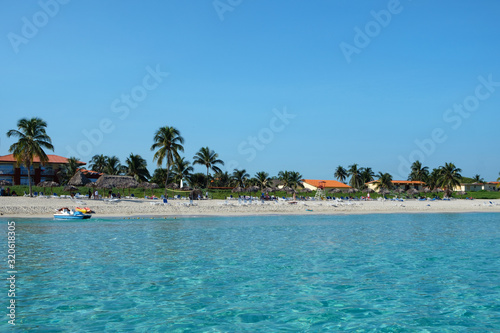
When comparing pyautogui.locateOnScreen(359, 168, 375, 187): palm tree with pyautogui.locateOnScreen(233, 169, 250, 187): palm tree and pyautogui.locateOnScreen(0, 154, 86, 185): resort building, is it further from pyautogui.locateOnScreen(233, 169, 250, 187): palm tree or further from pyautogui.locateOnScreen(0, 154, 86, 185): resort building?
pyautogui.locateOnScreen(0, 154, 86, 185): resort building

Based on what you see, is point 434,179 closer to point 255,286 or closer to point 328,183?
point 328,183

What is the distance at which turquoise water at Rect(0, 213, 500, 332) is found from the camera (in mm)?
7914

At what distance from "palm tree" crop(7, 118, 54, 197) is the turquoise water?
30.1 meters

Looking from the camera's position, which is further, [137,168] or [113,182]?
[137,168]

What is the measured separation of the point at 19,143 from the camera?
4531cm

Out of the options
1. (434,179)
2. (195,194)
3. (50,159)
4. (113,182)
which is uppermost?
(50,159)

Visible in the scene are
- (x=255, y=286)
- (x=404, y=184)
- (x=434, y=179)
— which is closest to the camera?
(x=255, y=286)

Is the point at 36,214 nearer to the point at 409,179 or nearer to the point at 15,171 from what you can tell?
the point at 15,171

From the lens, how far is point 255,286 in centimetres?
1080

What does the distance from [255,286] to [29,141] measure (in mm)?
43220

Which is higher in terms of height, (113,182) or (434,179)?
(434,179)

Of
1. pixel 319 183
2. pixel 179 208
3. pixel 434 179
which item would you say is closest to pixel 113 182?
pixel 179 208

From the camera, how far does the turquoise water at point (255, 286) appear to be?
791cm

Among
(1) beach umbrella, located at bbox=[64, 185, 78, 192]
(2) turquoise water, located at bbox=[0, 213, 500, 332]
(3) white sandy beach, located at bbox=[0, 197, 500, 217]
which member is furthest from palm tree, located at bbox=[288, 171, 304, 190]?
(2) turquoise water, located at bbox=[0, 213, 500, 332]
